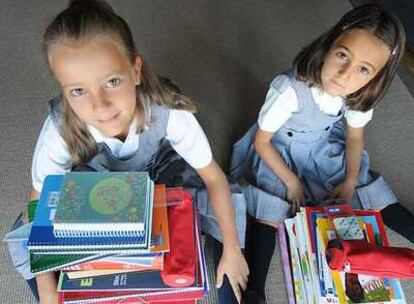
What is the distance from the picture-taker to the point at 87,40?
2.57 ft

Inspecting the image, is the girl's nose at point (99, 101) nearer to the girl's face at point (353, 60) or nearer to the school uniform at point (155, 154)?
the school uniform at point (155, 154)

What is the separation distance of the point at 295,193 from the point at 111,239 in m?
0.60

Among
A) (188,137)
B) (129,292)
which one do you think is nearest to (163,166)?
(188,137)

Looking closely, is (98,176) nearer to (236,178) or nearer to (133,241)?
(133,241)

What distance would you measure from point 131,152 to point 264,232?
1.33ft

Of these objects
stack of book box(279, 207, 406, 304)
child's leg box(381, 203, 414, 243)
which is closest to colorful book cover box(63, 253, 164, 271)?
stack of book box(279, 207, 406, 304)

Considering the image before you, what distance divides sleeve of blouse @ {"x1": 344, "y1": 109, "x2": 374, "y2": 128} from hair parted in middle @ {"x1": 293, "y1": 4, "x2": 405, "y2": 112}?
22 mm

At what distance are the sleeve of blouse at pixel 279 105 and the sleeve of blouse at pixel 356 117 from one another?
14 cm

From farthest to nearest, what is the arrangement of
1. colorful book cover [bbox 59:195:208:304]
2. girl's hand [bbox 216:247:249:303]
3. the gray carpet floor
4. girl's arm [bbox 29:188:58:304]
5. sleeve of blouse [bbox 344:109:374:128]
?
the gray carpet floor
sleeve of blouse [bbox 344:109:374:128]
girl's hand [bbox 216:247:249:303]
girl's arm [bbox 29:188:58:304]
colorful book cover [bbox 59:195:208:304]

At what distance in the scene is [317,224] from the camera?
1019 mm

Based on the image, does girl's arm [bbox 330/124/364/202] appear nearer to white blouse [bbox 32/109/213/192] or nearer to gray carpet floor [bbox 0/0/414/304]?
gray carpet floor [bbox 0/0/414/304]

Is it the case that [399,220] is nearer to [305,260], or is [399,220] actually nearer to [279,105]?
[305,260]

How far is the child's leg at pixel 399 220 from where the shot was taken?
3.87 ft

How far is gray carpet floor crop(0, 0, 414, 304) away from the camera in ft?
4.31
